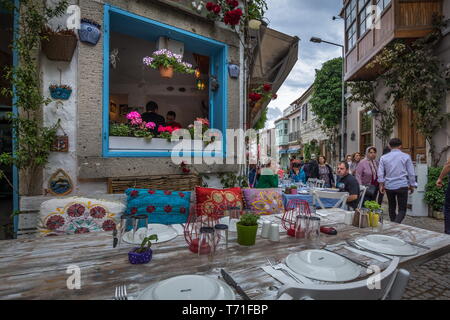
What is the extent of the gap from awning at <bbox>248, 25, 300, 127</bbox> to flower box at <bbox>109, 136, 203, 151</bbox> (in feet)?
6.51

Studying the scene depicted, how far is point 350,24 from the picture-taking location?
390 inches

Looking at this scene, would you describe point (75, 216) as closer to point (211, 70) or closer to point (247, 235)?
point (247, 235)

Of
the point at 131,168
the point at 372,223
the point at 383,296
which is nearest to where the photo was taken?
the point at 383,296

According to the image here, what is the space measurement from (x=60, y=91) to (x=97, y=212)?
1664mm

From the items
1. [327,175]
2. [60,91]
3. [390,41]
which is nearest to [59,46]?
[60,91]

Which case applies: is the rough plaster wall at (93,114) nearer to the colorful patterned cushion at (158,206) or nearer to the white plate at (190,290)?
the colorful patterned cushion at (158,206)

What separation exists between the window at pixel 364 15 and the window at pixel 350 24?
1.75 ft

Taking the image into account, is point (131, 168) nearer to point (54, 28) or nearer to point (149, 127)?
point (149, 127)

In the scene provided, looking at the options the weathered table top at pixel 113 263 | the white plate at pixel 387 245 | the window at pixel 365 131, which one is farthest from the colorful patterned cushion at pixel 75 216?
the window at pixel 365 131

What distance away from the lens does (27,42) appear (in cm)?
265

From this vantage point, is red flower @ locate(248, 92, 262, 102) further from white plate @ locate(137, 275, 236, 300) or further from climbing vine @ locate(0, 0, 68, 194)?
white plate @ locate(137, 275, 236, 300)

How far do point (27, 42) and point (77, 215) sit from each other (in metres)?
2.05

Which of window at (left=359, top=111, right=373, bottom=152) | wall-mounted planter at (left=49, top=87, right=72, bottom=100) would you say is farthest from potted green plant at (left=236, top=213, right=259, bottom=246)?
window at (left=359, top=111, right=373, bottom=152)
